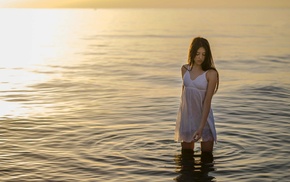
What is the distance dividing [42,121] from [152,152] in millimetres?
4298

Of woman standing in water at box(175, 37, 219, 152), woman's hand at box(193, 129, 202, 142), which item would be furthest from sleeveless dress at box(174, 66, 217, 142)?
woman's hand at box(193, 129, 202, 142)

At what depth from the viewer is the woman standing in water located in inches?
395

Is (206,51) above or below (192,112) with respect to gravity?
→ above

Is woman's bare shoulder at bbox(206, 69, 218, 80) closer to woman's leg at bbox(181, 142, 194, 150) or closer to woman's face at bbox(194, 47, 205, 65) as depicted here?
woman's face at bbox(194, 47, 205, 65)

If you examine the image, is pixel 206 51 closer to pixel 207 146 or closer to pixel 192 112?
pixel 192 112

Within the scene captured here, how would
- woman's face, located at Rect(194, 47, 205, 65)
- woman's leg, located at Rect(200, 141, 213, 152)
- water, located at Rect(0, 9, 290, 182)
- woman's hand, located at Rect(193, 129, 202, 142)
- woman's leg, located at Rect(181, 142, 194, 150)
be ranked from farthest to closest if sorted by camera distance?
woman's leg, located at Rect(181, 142, 194, 150) < woman's leg, located at Rect(200, 141, 213, 152) < water, located at Rect(0, 9, 290, 182) < woman's hand, located at Rect(193, 129, 202, 142) < woman's face, located at Rect(194, 47, 205, 65)

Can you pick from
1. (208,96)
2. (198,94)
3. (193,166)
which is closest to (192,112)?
(198,94)

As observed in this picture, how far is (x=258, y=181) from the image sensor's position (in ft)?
32.9

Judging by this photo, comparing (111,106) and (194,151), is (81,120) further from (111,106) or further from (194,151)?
(194,151)

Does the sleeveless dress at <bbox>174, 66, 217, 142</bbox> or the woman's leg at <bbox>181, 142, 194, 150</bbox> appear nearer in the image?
the sleeveless dress at <bbox>174, 66, 217, 142</bbox>

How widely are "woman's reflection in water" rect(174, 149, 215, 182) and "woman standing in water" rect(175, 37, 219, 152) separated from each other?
1.50 ft

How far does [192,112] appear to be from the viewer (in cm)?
1038

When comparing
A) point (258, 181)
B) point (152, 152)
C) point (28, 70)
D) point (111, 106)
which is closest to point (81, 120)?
point (111, 106)

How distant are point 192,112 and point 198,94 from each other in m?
0.36
